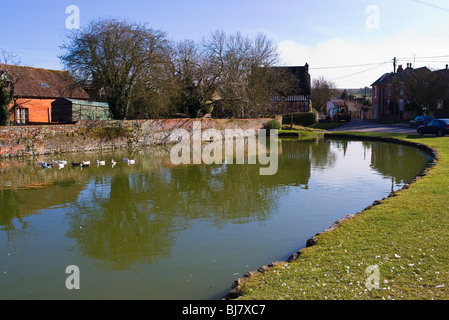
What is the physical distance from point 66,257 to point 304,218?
498 cm

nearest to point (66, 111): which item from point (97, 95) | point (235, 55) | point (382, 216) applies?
point (97, 95)

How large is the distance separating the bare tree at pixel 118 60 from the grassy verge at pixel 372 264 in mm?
22174

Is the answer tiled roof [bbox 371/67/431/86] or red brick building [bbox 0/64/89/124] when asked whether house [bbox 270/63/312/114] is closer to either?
tiled roof [bbox 371/67/431/86]

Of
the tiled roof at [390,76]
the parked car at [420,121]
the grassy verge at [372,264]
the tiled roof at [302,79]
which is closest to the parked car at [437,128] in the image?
the parked car at [420,121]

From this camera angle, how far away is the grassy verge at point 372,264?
13.3 ft

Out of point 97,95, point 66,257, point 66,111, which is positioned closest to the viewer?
point 66,257

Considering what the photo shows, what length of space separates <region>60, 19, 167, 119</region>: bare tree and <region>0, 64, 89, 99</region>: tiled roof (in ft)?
20.1

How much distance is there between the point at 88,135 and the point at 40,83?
14.4 m

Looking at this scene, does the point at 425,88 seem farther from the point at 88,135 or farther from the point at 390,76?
the point at 88,135

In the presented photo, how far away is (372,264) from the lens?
4723mm

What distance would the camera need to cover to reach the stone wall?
20547 mm

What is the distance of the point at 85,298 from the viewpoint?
191 inches

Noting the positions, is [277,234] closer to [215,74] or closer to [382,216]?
[382,216]

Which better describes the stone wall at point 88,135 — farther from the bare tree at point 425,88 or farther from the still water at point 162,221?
the bare tree at point 425,88
